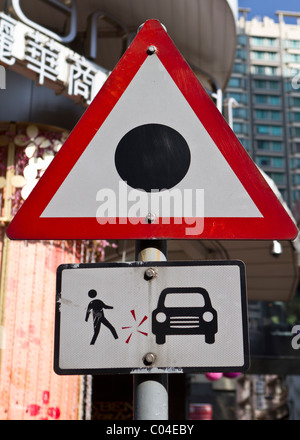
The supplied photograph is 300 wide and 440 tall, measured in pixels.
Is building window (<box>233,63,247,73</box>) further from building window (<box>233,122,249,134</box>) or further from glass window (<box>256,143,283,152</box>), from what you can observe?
glass window (<box>256,143,283,152</box>)

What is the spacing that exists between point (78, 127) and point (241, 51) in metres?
73.9

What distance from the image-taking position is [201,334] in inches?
63.7

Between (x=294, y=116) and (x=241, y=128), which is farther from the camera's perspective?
(x=294, y=116)

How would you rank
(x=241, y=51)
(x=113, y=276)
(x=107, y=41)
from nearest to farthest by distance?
(x=113, y=276)
(x=107, y=41)
(x=241, y=51)

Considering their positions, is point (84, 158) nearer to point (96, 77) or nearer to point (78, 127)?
point (78, 127)

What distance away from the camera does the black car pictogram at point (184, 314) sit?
162 cm

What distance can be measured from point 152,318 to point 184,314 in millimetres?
86

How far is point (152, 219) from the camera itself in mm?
1763

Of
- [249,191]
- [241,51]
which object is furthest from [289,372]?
[241,51]

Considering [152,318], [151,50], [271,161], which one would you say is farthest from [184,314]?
[271,161]

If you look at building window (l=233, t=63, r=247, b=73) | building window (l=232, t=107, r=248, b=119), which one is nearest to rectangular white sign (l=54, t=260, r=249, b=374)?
building window (l=232, t=107, r=248, b=119)

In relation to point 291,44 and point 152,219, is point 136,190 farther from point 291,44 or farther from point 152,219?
point 291,44

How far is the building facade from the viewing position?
69.9 m

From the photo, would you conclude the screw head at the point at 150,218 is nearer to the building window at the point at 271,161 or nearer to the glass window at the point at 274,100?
the building window at the point at 271,161
